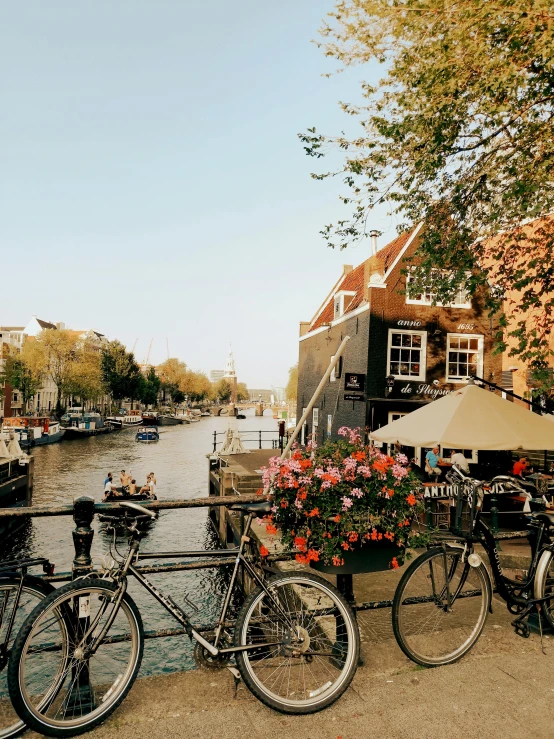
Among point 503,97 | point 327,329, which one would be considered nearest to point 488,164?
point 503,97

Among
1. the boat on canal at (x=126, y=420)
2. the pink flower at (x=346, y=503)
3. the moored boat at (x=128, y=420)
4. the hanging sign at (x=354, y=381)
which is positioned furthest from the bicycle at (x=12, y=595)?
the moored boat at (x=128, y=420)

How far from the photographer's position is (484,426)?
7.29 m

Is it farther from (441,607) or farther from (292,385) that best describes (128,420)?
(441,607)

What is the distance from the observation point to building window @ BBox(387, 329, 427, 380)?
2331cm

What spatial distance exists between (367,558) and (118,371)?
90.1 m

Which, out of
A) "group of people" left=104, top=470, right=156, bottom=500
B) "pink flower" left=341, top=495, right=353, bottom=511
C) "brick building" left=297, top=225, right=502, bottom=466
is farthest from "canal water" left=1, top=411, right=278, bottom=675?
"brick building" left=297, top=225, right=502, bottom=466

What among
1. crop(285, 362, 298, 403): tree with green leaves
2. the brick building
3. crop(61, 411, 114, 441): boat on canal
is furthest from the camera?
crop(285, 362, 298, 403): tree with green leaves

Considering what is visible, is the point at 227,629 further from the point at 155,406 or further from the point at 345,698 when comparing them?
the point at 155,406

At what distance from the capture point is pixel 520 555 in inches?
309

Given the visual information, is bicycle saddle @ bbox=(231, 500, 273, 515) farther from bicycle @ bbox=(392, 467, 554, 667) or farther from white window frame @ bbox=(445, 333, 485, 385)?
white window frame @ bbox=(445, 333, 485, 385)

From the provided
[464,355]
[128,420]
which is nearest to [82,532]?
[464,355]

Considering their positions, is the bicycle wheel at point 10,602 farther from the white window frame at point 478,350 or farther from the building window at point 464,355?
the building window at point 464,355

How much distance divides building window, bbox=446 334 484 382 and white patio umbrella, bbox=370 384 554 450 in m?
16.6

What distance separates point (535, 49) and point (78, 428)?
62.9 metres
